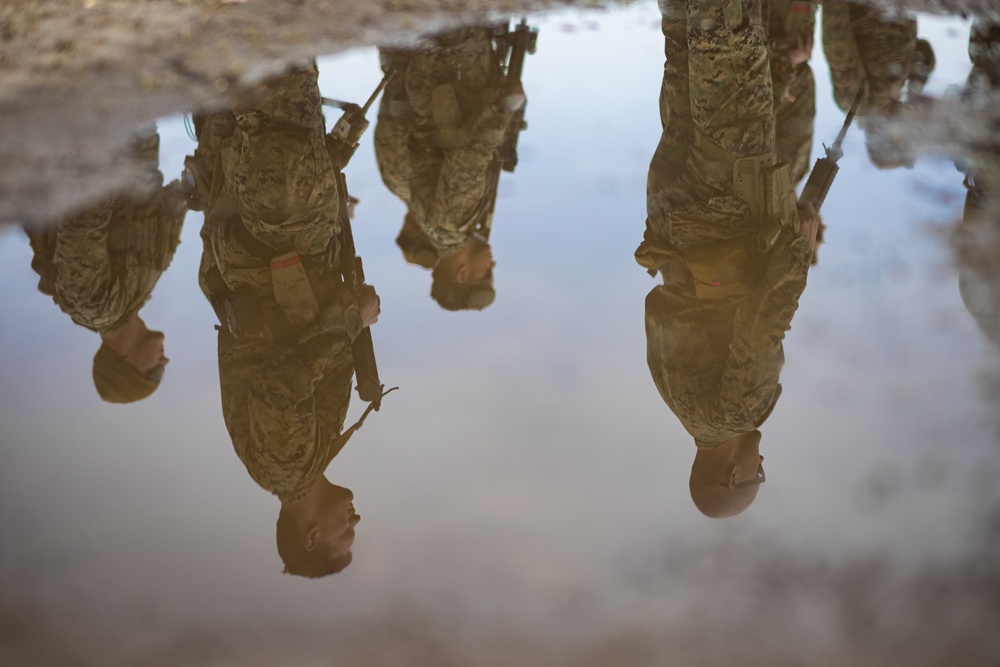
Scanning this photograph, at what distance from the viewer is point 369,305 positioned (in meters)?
2.18

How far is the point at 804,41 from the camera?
3.44m

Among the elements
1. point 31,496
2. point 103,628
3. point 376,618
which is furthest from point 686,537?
point 31,496

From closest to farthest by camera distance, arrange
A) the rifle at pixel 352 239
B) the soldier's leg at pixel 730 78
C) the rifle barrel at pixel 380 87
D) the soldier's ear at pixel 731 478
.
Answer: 1. the soldier's ear at pixel 731 478
2. the rifle at pixel 352 239
3. the soldier's leg at pixel 730 78
4. the rifle barrel at pixel 380 87

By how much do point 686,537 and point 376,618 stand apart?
20.0 inches

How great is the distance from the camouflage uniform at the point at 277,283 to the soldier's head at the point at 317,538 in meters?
0.05

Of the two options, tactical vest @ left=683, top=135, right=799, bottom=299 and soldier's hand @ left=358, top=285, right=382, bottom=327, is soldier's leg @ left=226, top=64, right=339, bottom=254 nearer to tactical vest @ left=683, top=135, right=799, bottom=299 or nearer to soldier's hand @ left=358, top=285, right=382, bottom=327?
soldier's hand @ left=358, top=285, right=382, bottom=327

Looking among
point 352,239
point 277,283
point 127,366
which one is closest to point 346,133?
point 352,239

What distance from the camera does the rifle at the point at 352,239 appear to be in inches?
76.0

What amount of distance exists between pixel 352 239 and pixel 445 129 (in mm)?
1000

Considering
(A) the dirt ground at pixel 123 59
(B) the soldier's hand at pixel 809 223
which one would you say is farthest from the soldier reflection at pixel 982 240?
(A) the dirt ground at pixel 123 59

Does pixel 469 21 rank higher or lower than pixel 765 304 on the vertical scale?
higher

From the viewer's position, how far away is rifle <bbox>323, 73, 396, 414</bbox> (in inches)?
76.0

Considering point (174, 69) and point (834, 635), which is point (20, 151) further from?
point (834, 635)

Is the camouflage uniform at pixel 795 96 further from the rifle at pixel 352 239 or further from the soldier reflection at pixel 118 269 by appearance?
the soldier reflection at pixel 118 269
